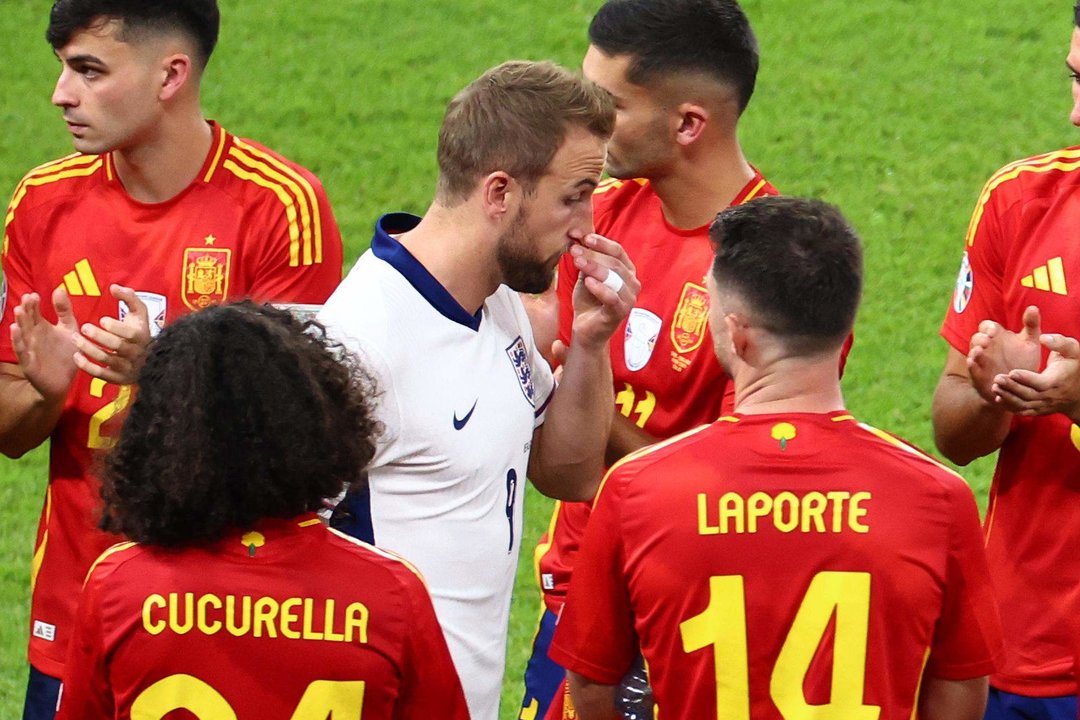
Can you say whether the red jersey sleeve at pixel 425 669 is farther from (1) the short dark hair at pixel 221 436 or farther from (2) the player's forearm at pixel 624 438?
(2) the player's forearm at pixel 624 438

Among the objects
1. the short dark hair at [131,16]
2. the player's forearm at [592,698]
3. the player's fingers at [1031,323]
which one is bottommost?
the player's forearm at [592,698]

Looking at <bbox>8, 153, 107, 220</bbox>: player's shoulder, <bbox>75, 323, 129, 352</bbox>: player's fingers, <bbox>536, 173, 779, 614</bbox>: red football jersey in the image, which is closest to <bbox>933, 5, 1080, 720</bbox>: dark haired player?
<bbox>536, 173, 779, 614</bbox>: red football jersey

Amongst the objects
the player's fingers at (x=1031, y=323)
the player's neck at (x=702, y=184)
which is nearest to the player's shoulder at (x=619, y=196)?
the player's neck at (x=702, y=184)

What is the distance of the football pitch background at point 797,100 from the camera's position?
33.9ft

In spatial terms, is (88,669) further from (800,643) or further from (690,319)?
(690,319)

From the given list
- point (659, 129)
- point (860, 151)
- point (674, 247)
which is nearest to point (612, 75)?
point (659, 129)

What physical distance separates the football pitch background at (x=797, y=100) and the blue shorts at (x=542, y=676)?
4.81m

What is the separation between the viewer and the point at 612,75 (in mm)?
4590

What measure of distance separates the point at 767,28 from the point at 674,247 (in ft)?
26.3

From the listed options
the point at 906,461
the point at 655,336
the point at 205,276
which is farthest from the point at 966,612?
the point at 205,276

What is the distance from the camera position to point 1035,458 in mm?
4203

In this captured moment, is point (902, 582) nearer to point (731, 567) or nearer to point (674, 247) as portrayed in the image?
point (731, 567)

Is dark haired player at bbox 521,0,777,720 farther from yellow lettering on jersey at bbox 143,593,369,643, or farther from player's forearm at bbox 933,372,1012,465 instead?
yellow lettering on jersey at bbox 143,593,369,643

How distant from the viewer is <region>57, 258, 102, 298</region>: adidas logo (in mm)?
4539
